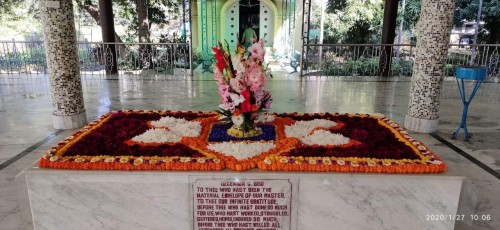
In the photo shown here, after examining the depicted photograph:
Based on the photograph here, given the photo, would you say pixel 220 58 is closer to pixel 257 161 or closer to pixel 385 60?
pixel 257 161

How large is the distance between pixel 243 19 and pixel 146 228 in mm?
12999

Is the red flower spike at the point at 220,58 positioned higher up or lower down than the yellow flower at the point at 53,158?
higher up

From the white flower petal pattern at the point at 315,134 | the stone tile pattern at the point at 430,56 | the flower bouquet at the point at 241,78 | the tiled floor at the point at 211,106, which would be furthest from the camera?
the stone tile pattern at the point at 430,56

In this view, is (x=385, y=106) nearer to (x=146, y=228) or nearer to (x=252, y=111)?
(x=252, y=111)

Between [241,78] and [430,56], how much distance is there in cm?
299

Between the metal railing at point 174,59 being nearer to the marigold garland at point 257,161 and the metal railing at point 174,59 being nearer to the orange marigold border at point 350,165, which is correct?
the marigold garland at point 257,161

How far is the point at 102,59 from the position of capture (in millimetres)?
10156

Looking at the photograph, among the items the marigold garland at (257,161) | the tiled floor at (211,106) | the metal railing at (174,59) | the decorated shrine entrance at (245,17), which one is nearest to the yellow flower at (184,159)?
the marigold garland at (257,161)

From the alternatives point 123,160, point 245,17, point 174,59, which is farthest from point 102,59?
point 123,160

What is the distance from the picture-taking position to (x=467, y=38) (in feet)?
38.5

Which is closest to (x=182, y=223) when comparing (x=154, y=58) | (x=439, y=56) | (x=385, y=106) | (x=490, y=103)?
(x=439, y=56)

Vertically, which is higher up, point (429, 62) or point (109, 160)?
point (429, 62)

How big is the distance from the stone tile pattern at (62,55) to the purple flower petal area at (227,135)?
255cm

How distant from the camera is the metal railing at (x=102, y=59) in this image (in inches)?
396
